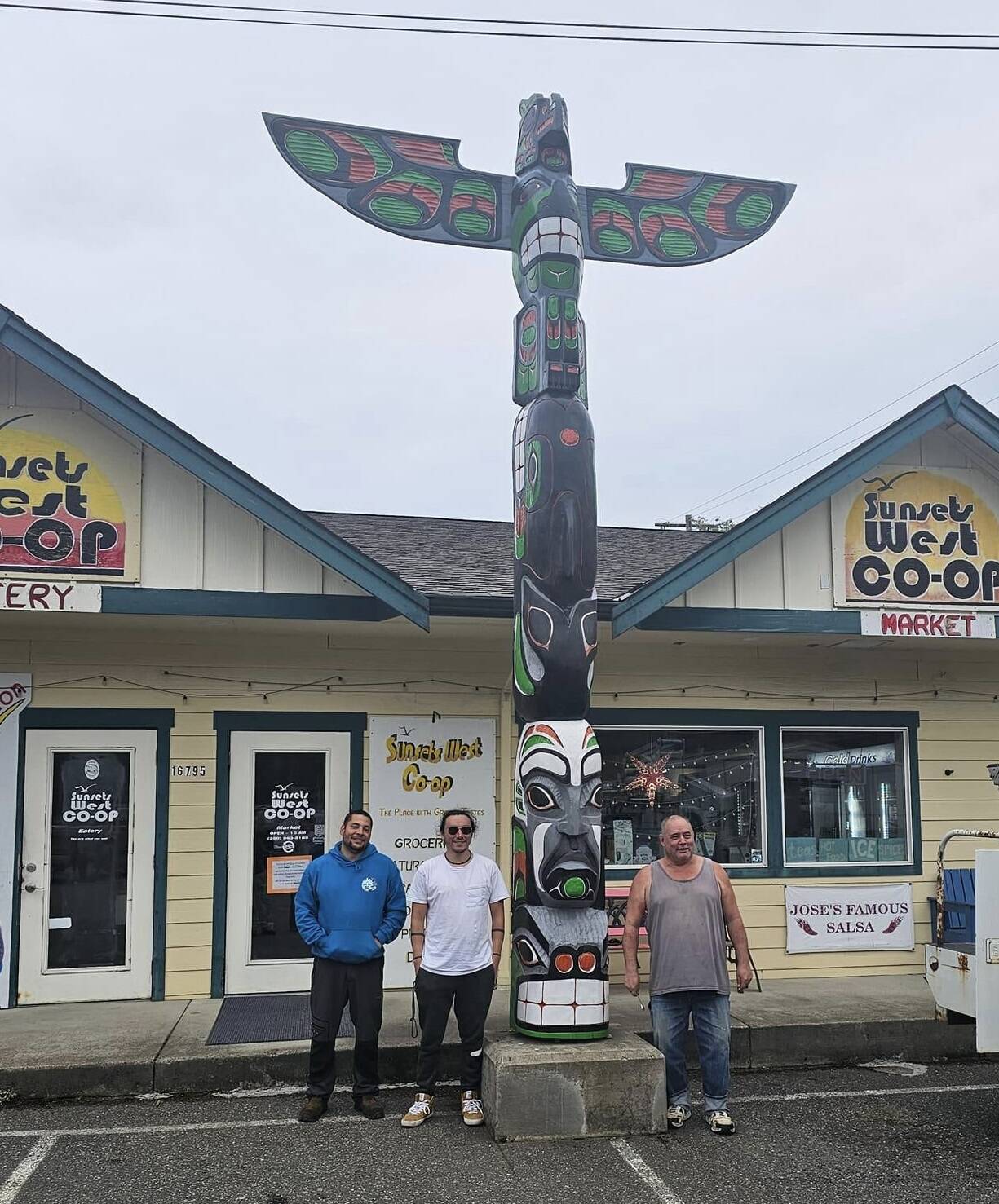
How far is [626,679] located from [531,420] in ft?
11.1

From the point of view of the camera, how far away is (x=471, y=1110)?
6.22 meters

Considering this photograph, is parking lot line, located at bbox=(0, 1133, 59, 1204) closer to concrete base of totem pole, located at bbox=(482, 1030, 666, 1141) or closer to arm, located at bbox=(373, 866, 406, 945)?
arm, located at bbox=(373, 866, 406, 945)

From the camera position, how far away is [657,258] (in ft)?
26.2

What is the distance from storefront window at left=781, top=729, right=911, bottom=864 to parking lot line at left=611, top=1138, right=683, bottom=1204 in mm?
4295

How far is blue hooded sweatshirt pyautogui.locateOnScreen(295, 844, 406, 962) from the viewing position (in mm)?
6270

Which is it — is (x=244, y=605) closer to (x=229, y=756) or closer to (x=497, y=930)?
(x=229, y=756)

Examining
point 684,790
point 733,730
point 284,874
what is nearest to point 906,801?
point 733,730

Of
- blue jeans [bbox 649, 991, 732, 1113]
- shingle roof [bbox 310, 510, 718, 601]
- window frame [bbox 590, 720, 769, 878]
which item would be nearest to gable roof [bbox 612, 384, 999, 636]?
shingle roof [bbox 310, 510, 718, 601]

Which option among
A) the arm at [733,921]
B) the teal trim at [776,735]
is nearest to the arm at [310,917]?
the arm at [733,921]

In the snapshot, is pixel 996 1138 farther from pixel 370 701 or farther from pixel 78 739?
pixel 78 739

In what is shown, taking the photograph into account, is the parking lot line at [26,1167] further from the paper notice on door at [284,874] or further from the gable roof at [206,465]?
the gable roof at [206,465]

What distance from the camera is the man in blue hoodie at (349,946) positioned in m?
6.27

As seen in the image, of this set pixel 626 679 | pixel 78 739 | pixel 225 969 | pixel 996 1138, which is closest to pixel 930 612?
pixel 626 679

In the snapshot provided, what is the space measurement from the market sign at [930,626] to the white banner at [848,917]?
91.5 inches
